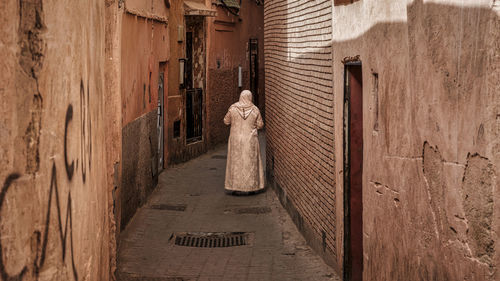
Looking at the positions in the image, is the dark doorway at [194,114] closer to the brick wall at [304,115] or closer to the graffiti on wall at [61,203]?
the brick wall at [304,115]

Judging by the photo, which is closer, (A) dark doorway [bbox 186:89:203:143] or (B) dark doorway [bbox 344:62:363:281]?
(B) dark doorway [bbox 344:62:363:281]

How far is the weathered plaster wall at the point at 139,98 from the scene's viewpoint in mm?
9422

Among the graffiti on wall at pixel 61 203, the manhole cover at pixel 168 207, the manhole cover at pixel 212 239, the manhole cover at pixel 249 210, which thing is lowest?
the manhole cover at pixel 212 239

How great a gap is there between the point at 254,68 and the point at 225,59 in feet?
11.5

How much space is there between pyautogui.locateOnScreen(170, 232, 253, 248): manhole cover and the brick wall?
693mm

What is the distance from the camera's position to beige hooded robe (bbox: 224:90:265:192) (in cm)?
1226

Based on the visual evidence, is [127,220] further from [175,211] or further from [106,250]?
[106,250]

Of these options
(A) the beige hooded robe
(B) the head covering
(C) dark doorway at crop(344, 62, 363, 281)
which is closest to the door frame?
(C) dark doorway at crop(344, 62, 363, 281)

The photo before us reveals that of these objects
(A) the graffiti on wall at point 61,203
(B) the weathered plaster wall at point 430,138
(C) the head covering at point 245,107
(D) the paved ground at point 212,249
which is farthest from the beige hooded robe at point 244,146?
(A) the graffiti on wall at point 61,203

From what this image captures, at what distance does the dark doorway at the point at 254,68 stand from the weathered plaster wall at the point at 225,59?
0.27 meters

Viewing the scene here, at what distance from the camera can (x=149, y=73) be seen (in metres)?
11.9

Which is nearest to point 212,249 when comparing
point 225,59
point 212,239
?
point 212,239

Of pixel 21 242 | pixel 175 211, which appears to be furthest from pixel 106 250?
pixel 175 211

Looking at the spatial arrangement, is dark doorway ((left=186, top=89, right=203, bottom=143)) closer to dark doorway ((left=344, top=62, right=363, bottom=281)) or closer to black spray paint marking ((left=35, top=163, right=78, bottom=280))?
dark doorway ((left=344, top=62, right=363, bottom=281))
